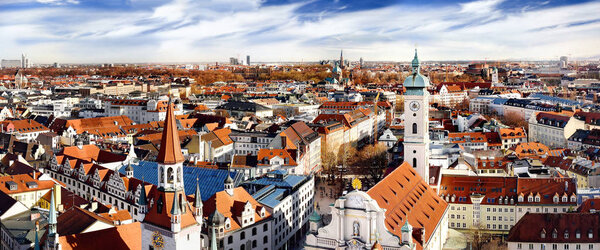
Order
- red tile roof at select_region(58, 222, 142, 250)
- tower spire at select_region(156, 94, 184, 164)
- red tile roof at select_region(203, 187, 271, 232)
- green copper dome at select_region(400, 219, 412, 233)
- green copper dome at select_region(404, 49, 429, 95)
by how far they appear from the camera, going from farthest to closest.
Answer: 1. green copper dome at select_region(404, 49, 429, 95)
2. red tile roof at select_region(203, 187, 271, 232)
3. green copper dome at select_region(400, 219, 412, 233)
4. red tile roof at select_region(58, 222, 142, 250)
5. tower spire at select_region(156, 94, 184, 164)

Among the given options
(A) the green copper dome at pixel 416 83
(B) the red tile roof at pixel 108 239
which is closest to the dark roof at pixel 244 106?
(A) the green copper dome at pixel 416 83

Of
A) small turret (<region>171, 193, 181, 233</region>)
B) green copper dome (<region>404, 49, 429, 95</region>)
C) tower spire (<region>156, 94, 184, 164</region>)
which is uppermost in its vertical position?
green copper dome (<region>404, 49, 429, 95</region>)

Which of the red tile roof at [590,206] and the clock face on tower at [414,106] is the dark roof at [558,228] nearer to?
the red tile roof at [590,206]

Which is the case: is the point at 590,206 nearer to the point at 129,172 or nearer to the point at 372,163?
the point at 372,163

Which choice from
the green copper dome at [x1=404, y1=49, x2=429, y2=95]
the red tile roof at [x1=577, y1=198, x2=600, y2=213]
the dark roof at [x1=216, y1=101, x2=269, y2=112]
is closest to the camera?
the red tile roof at [x1=577, y1=198, x2=600, y2=213]

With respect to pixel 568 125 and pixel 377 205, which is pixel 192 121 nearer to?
pixel 568 125

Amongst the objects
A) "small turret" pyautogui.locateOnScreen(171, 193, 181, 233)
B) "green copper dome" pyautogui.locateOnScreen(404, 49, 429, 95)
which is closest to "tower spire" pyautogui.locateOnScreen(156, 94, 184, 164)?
"small turret" pyautogui.locateOnScreen(171, 193, 181, 233)

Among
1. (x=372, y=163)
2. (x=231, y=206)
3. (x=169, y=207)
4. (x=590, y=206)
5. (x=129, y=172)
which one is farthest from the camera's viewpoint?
(x=372, y=163)

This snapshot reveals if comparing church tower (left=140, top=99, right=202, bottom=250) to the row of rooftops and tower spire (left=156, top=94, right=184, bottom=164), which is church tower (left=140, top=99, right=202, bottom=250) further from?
the row of rooftops

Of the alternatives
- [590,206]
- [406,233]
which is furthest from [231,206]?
[590,206]
